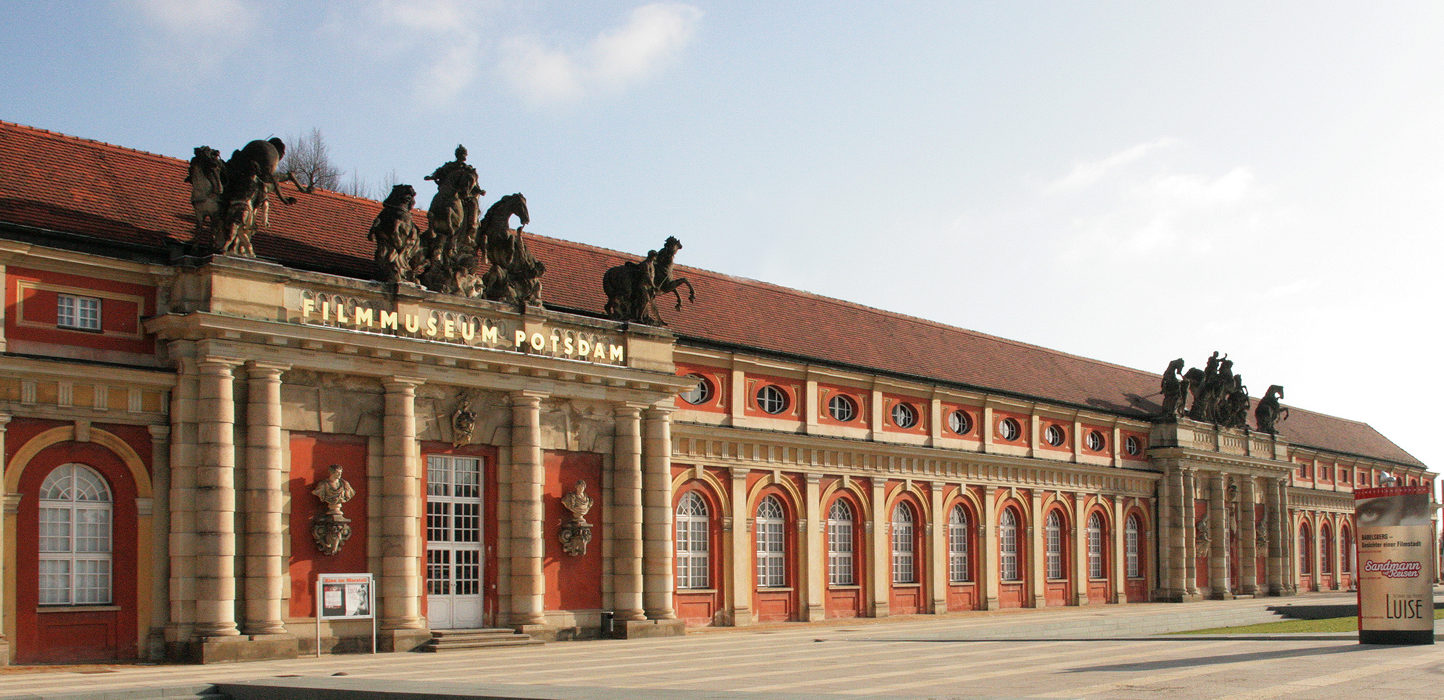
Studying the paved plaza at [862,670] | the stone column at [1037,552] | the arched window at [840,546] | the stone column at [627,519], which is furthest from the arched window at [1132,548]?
the stone column at [627,519]

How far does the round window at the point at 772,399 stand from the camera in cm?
4278

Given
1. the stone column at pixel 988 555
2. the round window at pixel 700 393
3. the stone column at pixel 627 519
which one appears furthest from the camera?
the stone column at pixel 988 555

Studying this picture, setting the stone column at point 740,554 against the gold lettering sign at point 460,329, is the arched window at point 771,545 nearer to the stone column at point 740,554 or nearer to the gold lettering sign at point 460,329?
the stone column at point 740,554

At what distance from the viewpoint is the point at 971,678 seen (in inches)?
854

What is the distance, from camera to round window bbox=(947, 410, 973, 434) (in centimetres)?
5006

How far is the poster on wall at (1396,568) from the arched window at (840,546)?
A: 1927 cm

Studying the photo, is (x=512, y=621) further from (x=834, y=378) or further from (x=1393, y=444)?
(x=1393, y=444)

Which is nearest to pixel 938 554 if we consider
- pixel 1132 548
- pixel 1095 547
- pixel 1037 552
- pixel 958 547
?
pixel 958 547

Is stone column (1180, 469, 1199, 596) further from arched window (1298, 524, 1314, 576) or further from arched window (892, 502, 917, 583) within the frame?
arched window (892, 502, 917, 583)

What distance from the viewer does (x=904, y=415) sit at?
158 ft

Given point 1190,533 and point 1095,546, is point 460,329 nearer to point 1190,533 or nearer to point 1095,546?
point 1095,546

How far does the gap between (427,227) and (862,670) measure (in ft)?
49.5

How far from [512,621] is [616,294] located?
8.69 meters

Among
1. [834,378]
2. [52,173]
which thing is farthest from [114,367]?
[834,378]
